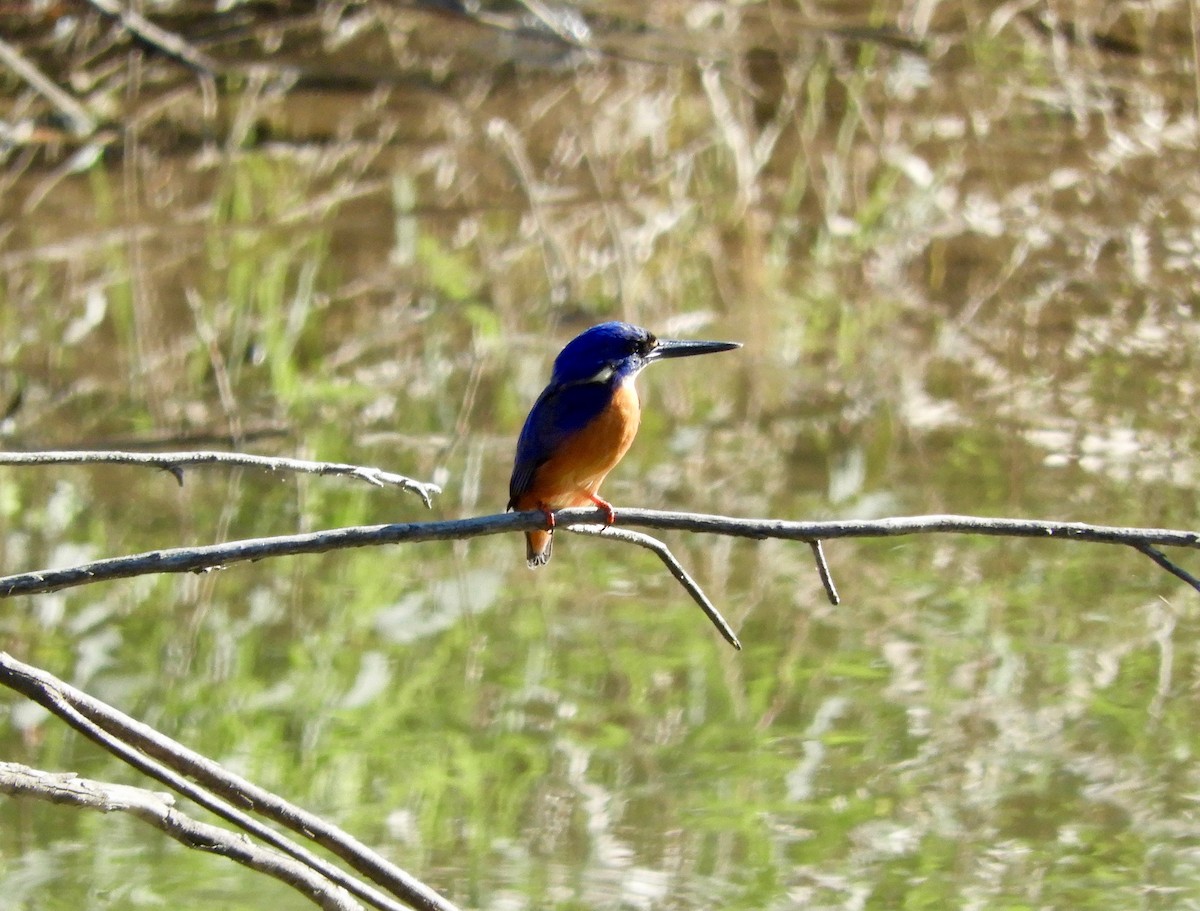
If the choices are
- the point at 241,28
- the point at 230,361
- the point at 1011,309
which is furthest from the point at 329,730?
the point at 241,28

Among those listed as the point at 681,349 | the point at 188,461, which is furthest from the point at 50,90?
the point at 188,461

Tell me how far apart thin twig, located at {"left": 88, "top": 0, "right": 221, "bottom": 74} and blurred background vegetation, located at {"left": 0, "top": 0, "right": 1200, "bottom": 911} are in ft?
0.11

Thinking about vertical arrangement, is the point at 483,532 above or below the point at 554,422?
below

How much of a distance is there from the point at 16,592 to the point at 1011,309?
230 inches

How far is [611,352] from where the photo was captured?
14.0 ft

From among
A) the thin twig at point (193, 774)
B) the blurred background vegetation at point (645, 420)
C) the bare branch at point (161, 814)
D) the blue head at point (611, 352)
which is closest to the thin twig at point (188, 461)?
the thin twig at point (193, 774)

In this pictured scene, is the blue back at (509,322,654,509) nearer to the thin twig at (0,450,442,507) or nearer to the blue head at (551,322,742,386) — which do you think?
the blue head at (551,322,742,386)

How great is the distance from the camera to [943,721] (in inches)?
189

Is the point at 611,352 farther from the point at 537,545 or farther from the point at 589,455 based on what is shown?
the point at 537,545

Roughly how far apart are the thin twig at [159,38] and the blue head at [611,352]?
15.2 ft

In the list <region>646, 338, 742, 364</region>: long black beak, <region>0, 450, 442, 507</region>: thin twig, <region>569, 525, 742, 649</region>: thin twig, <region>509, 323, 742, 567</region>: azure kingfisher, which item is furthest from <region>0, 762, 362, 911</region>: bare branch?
<region>646, 338, 742, 364</region>: long black beak

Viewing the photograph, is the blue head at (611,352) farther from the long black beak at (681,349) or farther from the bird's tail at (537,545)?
the bird's tail at (537,545)

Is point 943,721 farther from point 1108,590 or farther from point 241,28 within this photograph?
point 241,28

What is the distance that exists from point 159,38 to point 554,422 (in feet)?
17.5
